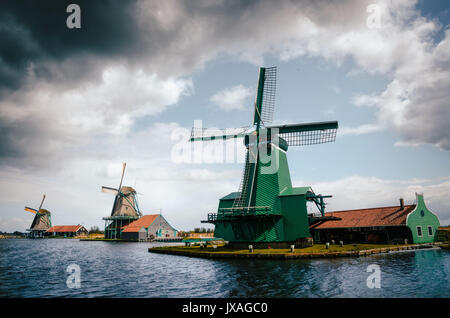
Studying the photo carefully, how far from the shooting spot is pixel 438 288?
1457 centimetres

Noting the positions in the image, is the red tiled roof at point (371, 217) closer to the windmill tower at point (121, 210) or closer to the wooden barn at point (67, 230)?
the windmill tower at point (121, 210)

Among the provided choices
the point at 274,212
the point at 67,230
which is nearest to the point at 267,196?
the point at 274,212

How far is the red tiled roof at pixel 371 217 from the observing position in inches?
1363

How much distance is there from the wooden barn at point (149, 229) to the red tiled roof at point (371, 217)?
51.9 meters

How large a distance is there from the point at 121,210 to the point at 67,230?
156ft

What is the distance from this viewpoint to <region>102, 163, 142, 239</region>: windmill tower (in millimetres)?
85781

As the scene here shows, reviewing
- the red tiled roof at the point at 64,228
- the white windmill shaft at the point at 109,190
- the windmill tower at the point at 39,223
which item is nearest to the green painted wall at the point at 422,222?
the white windmill shaft at the point at 109,190

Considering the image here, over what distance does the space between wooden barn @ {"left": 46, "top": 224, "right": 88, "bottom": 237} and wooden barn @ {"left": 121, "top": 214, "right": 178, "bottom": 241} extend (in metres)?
45.9

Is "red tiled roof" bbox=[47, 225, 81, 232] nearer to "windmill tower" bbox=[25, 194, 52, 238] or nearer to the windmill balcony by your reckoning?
"windmill tower" bbox=[25, 194, 52, 238]

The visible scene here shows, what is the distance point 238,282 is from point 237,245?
53.0ft

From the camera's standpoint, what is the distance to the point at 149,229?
256 ft

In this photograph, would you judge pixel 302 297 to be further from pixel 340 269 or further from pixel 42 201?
pixel 42 201
